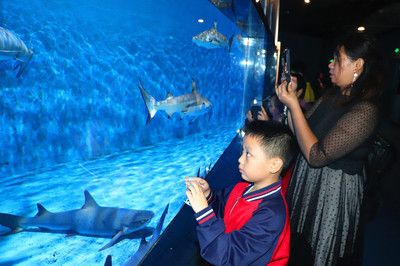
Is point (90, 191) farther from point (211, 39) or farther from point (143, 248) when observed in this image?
point (211, 39)

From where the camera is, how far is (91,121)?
1.62 meters

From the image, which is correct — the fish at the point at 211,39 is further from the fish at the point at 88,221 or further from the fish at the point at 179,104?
the fish at the point at 88,221

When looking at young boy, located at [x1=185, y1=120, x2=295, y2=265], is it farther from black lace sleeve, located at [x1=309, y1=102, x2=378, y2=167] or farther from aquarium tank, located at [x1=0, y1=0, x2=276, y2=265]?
aquarium tank, located at [x1=0, y1=0, x2=276, y2=265]

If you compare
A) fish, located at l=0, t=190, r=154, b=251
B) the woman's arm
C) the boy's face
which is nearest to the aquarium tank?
fish, located at l=0, t=190, r=154, b=251

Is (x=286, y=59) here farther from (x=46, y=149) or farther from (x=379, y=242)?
(x=379, y=242)

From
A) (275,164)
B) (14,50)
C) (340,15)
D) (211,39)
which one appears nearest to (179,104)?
(211,39)

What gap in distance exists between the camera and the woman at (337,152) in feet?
5.21

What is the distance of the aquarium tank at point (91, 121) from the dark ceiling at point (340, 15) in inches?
408

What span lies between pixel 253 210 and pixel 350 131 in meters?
0.70

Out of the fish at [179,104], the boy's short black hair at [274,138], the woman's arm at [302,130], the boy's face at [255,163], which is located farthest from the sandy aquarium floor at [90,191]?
the woman's arm at [302,130]

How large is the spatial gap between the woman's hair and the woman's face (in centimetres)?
3

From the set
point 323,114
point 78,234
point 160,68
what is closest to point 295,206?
point 323,114

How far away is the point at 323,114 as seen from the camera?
6.14ft

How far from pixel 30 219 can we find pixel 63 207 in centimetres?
23
